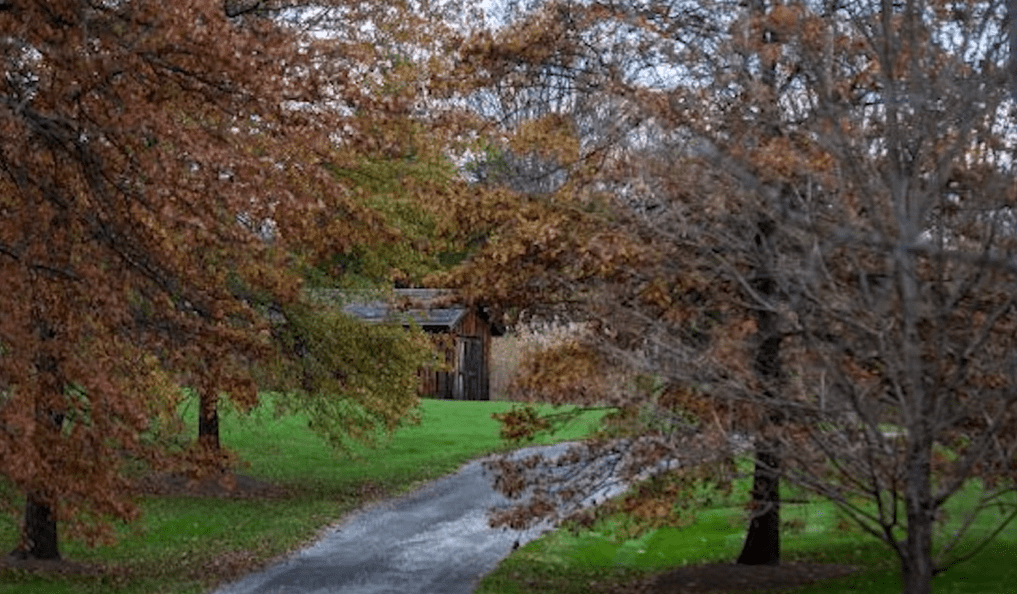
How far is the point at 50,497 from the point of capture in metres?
13.2

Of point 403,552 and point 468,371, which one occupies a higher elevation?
point 468,371

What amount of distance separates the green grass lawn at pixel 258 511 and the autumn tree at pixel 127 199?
99.8 inches

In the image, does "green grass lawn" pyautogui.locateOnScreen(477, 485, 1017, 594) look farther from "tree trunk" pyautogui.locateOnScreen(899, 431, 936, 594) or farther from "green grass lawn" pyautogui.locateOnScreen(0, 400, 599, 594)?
"tree trunk" pyautogui.locateOnScreen(899, 431, 936, 594)

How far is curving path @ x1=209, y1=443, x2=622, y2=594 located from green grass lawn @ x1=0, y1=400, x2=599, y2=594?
56 cm

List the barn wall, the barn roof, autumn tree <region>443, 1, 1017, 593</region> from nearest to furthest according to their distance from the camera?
autumn tree <region>443, 1, 1017, 593</region>, the barn roof, the barn wall

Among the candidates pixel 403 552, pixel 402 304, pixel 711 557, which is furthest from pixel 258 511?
pixel 711 557

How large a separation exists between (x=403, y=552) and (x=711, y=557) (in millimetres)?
4372

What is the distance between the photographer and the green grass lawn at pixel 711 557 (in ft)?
54.2

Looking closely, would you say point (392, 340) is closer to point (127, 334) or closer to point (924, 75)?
point (127, 334)

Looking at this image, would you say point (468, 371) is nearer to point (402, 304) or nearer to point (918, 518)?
point (402, 304)

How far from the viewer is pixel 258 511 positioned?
26188 mm

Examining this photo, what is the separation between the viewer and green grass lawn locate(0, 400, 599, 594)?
18.5 m

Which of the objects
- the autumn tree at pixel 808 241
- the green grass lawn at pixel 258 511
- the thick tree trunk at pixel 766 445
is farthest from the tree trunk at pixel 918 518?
the green grass lawn at pixel 258 511

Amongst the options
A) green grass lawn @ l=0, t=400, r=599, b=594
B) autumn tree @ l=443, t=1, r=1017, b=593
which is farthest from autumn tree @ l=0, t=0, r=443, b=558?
autumn tree @ l=443, t=1, r=1017, b=593
